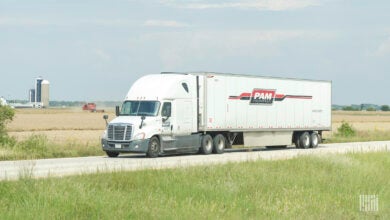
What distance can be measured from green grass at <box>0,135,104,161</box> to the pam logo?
7766mm

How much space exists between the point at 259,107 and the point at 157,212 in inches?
970

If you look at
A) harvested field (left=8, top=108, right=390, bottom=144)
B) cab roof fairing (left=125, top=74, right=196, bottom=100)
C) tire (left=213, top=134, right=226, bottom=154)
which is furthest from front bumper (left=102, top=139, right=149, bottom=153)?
harvested field (left=8, top=108, right=390, bottom=144)

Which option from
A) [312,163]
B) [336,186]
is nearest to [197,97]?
[312,163]

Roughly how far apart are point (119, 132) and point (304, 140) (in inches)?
513

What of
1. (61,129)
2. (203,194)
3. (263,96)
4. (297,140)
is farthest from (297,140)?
(61,129)

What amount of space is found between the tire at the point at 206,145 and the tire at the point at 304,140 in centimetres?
785

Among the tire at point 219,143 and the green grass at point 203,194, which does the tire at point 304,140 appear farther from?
the green grass at point 203,194

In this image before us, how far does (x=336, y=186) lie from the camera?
16.8 metres

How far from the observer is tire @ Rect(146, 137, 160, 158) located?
98.8ft

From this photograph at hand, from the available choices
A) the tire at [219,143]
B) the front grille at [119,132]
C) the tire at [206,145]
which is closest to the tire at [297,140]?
the tire at [219,143]

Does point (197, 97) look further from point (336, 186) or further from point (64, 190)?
point (64, 190)

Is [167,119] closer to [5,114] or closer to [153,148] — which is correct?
[153,148]

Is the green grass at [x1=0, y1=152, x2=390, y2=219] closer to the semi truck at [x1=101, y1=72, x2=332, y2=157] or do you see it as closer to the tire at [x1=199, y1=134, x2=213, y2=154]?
the semi truck at [x1=101, y1=72, x2=332, y2=157]

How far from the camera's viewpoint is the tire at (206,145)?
32.9 metres
